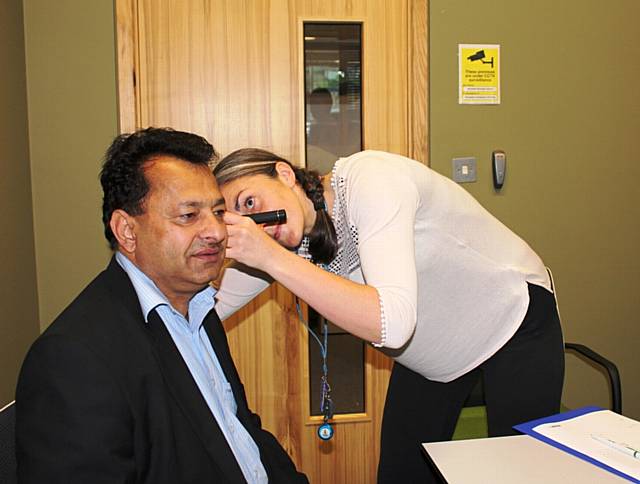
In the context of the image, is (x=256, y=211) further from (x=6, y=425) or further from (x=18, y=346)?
(x=18, y=346)

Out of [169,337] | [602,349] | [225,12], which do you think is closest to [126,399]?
[169,337]

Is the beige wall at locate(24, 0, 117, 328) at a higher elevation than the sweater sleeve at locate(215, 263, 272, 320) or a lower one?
higher

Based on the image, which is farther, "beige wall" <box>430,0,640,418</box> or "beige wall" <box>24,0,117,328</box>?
"beige wall" <box>430,0,640,418</box>

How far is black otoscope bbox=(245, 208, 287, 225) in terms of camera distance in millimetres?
1425

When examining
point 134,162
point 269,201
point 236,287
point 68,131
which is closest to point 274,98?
point 68,131

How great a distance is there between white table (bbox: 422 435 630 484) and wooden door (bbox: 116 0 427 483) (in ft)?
5.29

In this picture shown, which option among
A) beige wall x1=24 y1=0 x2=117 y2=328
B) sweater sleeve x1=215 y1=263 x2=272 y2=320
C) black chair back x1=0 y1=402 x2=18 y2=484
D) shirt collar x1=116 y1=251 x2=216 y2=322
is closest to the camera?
black chair back x1=0 y1=402 x2=18 y2=484

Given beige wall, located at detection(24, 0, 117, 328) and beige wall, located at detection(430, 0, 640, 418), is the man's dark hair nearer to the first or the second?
beige wall, located at detection(24, 0, 117, 328)

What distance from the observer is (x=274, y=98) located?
110 inches

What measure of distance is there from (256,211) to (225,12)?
5.17 feet

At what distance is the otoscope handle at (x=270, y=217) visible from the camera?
1.42 meters

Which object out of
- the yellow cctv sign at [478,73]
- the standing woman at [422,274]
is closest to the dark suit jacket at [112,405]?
the standing woman at [422,274]

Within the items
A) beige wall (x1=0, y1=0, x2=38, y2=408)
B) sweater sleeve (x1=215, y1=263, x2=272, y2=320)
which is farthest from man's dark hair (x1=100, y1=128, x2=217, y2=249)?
beige wall (x1=0, y1=0, x2=38, y2=408)

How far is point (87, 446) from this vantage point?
0.98 metres
